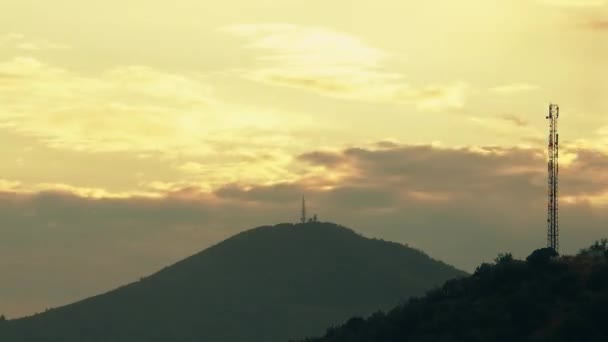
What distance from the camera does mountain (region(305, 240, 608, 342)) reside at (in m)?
112

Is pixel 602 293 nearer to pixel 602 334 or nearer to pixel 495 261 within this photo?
pixel 602 334

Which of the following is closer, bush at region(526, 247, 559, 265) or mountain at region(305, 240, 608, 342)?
mountain at region(305, 240, 608, 342)

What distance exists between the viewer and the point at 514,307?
386 ft

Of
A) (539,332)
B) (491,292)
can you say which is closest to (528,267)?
(491,292)

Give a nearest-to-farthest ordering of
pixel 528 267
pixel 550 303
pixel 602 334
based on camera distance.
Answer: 1. pixel 602 334
2. pixel 550 303
3. pixel 528 267

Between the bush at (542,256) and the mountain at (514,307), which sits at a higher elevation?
the bush at (542,256)

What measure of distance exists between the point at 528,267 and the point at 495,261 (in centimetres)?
600

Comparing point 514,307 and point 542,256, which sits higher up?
point 542,256

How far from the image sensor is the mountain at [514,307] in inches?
4427

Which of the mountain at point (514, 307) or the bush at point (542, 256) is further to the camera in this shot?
the bush at point (542, 256)

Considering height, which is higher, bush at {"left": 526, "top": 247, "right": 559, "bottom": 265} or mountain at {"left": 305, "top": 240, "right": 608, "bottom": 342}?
bush at {"left": 526, "top": 247, "right": 559, "bottom": 265}

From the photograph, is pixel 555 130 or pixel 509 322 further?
pixel 555 130

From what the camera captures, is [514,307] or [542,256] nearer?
[514,307]

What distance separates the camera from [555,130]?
129375mm
